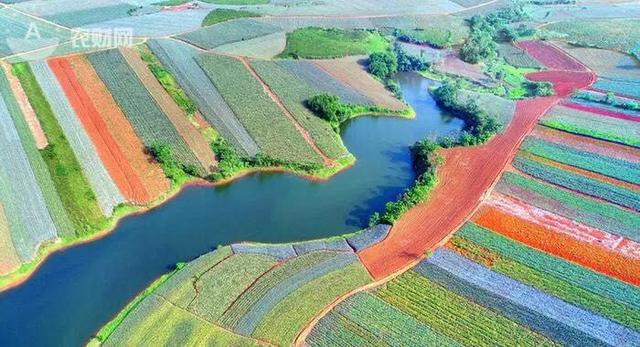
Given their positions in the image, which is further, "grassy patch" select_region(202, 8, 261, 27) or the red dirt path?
"grassy patch" select_region(202, 8, 261, 27)

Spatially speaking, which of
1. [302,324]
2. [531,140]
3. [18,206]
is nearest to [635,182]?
[531,140]

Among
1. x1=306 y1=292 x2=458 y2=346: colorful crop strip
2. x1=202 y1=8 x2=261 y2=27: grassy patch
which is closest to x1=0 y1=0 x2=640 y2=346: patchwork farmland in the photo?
x1=306 y1=292 x2=458 y2=346: colorful crop strip

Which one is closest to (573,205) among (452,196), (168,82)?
(452,196)

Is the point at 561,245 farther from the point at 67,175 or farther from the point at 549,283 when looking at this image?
the point at 67,175

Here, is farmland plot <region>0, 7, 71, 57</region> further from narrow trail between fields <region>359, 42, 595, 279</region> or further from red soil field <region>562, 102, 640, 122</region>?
red soil field <region>562, 102, 640, 122</region>

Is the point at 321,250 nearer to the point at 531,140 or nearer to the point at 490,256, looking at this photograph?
the point at 490,256

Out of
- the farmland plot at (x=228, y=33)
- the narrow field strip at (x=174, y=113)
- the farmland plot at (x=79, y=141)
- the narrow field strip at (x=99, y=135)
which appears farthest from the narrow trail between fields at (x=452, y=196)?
the farmland plot at (x=228, y=33)
